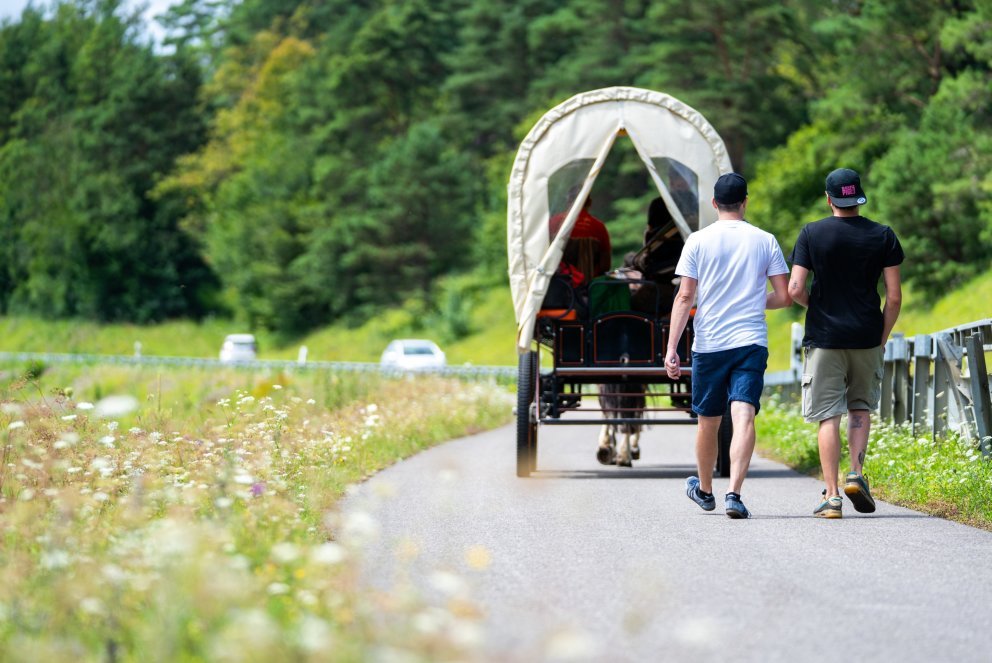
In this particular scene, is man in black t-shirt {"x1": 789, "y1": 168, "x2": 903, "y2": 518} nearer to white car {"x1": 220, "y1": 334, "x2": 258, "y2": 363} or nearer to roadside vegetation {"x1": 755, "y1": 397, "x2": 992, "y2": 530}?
roadside vegetation {"x1": 755, "y1": 397, "x2": 992, "y2": 530}

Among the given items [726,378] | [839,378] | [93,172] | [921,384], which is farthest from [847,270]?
[93,172]

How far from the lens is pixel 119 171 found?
8281 centimetres

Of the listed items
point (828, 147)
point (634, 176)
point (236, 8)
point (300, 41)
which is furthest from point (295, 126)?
point (828, 147)

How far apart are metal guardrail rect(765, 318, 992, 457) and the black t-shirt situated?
149cm

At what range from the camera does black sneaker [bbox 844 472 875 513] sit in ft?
29.4

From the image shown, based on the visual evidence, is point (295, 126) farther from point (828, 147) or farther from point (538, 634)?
point (538, 634)

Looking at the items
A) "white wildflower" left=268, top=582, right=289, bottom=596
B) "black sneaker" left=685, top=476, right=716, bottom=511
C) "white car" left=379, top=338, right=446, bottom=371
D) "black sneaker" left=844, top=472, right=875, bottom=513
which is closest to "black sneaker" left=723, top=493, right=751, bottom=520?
"black sneaker" left=685, top=476, right=716, bottom=511

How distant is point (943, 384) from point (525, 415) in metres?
3.29

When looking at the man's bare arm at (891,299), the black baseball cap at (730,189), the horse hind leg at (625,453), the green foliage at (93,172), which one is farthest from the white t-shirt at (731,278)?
the green foliage at (93,172)

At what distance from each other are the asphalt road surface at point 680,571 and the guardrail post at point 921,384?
1.51 meters

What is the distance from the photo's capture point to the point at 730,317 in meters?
8.98

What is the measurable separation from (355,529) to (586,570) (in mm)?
2443

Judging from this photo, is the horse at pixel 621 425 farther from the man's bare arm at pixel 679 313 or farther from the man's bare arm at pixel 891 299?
the man's bare arm at pixel 891 299

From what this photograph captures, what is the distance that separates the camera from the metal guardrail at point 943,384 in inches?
408
